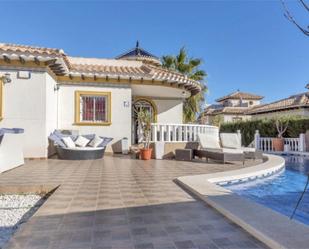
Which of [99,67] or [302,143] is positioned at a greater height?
[99,67]

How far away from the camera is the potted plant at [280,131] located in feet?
66.6

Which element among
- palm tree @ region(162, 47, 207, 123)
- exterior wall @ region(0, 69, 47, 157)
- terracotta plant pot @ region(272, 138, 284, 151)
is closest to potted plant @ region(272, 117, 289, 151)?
terracotta plant pot @ region(272, 138, 284, 151)

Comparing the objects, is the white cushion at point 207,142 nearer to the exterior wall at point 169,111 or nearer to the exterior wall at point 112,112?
the exterior wall at point 112,112

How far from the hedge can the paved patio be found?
58.2 feet

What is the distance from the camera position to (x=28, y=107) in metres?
11.1

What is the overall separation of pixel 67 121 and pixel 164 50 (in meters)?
15.5

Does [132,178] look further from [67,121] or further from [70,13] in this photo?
[70,13]

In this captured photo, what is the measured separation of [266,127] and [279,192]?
1781 cm

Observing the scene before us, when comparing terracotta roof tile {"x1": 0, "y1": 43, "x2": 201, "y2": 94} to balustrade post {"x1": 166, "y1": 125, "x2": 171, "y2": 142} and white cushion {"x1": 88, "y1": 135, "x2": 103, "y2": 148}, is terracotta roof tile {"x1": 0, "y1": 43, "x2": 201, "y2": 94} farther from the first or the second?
white cushion {"x1": 88, "y1": 135, "x2": 103, "y2": 148}

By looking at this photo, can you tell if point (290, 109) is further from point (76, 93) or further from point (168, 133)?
point (76, 93)

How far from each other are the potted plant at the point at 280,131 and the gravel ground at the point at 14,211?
18.7 meters

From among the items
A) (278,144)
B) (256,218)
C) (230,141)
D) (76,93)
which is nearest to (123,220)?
(256,218)

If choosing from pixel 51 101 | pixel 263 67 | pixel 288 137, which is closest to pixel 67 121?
pixel 51 101

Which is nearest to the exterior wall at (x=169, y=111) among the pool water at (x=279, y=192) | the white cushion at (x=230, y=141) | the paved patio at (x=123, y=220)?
the white cushion at (x=230, y=141)
